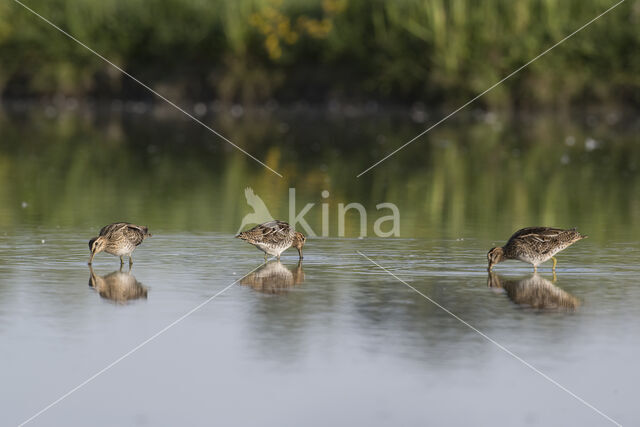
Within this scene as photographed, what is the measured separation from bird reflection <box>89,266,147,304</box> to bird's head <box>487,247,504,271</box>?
9.58 feet

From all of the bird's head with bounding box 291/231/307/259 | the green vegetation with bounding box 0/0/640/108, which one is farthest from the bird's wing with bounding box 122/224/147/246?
the green vegetation with bounding box 0/0/640/108

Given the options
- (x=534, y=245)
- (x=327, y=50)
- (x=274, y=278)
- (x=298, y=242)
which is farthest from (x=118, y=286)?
(x=327, y=50)

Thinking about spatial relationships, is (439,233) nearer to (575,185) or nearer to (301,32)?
(575,185)

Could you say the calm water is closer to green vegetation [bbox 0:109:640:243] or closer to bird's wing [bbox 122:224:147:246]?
green vegetation [bbox 0:109:640:243]

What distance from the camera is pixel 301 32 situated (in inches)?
1350

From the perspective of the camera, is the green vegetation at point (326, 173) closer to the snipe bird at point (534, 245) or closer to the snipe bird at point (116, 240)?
the snipe bird at point (534, 245)

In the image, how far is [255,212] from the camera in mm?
16172

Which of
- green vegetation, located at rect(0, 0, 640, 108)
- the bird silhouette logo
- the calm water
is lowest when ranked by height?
the calm water

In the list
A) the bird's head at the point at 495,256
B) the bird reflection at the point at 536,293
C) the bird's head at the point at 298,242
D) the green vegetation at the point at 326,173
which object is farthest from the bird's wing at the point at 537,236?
the green vegetation at the point at 326,173

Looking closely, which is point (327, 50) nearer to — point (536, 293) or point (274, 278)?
point (274, 278)

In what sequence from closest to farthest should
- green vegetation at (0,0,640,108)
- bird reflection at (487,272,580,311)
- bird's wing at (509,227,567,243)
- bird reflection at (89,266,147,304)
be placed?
bird reflection at (487,272,580,311) < bird reflection at (89,266,147,304) < bird's wing at (509,227,567,243) < green vegetation at (0,0,640,108)

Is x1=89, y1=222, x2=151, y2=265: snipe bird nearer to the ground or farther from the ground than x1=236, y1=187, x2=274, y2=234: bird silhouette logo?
nearer to the ground

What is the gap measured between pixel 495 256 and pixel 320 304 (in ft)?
6.81

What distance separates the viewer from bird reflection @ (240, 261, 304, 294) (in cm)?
1087
